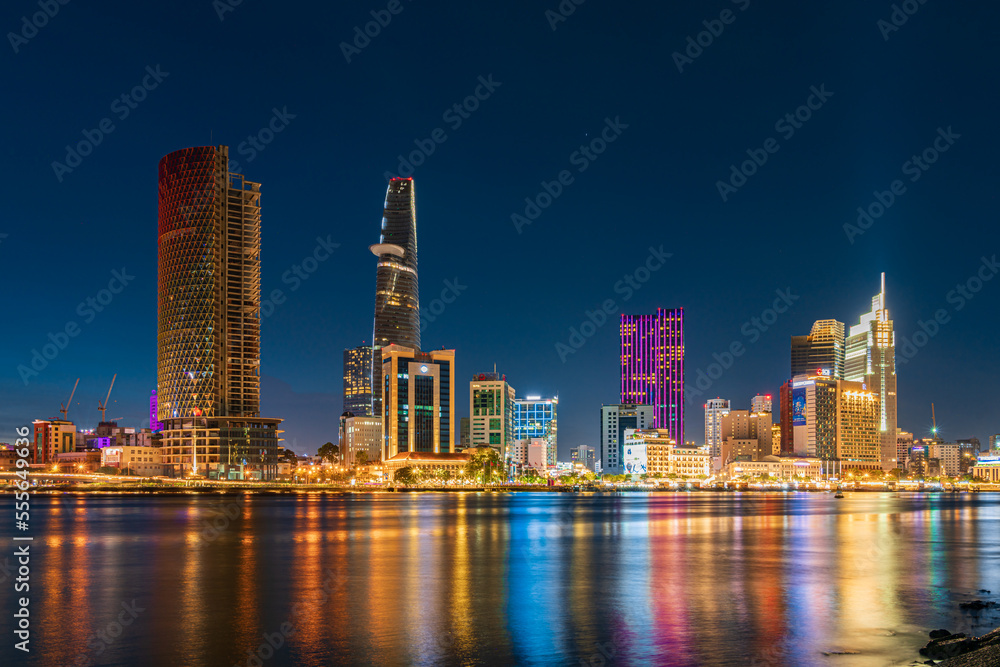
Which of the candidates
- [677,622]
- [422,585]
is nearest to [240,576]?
[422,585]

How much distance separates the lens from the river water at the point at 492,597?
30.7 metres

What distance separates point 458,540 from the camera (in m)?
76.6

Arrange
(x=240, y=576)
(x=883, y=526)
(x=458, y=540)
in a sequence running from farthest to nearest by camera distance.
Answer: (x=883, y=526) < (x=458, y=540) < (x=240, y=576)

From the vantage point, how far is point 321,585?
4725 cm

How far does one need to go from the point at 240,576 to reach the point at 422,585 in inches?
457

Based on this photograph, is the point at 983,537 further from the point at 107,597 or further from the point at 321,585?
the point at 107,597

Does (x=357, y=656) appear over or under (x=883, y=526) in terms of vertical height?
over

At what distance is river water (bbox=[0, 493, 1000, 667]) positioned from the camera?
101ft

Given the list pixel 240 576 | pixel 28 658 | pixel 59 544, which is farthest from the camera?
pixel 59 544

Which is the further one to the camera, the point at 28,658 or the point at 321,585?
the point at 321,585

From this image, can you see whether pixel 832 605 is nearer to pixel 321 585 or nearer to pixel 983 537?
Answer: pixel 321 585

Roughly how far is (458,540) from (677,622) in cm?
4229

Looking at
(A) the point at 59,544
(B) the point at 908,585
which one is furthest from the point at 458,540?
(B) the point at 908,585

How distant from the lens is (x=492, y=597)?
43188 mm
